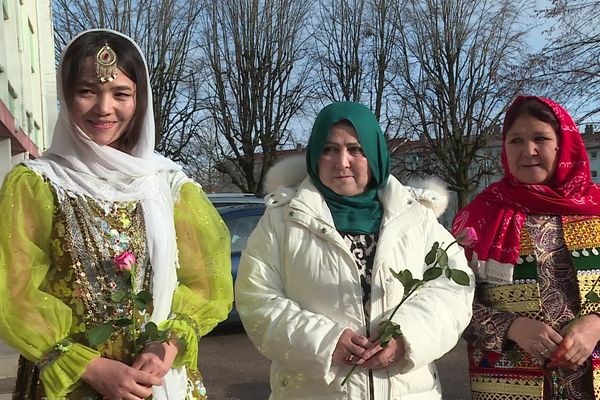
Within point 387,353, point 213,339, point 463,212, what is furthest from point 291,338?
point 213,339

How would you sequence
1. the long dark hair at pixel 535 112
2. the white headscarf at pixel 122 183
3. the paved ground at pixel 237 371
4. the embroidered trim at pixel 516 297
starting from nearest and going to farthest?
the white headscarf at pixel 122 183, the embroidered trim at pixel 516 297, the long dark hair at pixel 535 112, the paved ground at pixel 237 371

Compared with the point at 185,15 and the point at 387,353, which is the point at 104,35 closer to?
the point at 387,353

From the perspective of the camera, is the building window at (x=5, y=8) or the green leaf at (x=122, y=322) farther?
the building window at (x=5, y=8)

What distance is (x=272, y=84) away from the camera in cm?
2142

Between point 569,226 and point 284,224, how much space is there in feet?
3.64

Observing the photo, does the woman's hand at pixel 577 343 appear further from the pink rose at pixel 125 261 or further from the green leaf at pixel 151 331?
the pink rose at pixel 125 261

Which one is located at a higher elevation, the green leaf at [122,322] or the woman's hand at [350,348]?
the green leaf at [122,322]

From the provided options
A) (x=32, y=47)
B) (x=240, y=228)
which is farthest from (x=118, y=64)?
(x=32, y=47)

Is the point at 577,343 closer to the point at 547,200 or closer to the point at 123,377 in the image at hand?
the point at 547,200

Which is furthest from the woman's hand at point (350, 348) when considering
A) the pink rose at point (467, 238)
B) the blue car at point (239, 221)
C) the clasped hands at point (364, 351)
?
the blue car at point (239, 221)

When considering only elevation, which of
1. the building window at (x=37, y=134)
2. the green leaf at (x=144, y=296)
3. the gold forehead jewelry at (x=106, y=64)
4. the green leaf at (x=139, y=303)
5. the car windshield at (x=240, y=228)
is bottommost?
the car windshield at (x=240, y=228)

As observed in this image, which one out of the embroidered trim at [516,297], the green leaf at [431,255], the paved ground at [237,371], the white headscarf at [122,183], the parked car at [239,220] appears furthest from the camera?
the parked car at [239,220]

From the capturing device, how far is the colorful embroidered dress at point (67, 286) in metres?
1.78

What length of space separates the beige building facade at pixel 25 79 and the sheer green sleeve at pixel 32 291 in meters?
6.62
